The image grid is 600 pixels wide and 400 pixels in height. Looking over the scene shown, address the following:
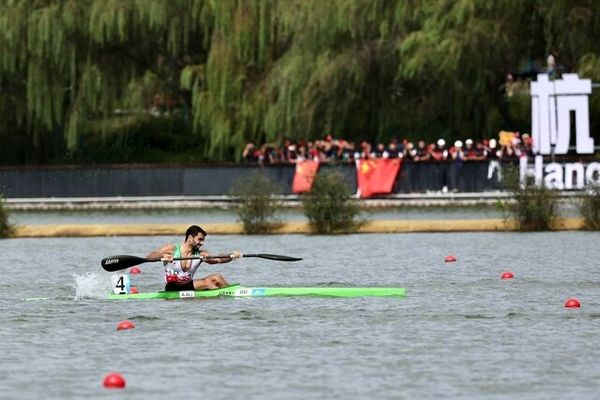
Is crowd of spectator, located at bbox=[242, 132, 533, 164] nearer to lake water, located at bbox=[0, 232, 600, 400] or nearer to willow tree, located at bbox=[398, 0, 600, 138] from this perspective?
willow tree, located at bbox=[398, 0, 600, 138]

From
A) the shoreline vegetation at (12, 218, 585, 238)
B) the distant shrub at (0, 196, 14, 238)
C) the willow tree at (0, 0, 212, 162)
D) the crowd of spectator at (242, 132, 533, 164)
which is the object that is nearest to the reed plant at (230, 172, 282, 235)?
the shoreline vegetation at (12, 218, 585, 238)

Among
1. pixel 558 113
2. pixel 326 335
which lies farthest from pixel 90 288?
pixel 558 113

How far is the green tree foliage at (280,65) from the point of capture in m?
54.2

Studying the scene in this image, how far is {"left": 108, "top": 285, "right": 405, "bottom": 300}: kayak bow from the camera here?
26.1 m

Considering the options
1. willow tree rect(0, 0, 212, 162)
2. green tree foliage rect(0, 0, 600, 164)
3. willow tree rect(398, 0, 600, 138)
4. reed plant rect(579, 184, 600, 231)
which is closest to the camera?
reed plant rect(579, 184, 600, 231)

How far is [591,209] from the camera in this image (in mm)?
39000

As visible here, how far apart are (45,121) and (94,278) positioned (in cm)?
3229

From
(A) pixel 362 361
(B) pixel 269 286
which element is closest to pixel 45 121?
(B) pixel 269 286

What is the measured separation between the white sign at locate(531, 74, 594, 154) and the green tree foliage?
81cm

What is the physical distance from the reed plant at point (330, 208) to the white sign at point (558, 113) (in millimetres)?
13010

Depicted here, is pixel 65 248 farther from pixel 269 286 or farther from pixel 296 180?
pixel 296 180

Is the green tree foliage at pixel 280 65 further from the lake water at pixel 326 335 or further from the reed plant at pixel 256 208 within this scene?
the lake water at pixel 326 335

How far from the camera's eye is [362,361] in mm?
19688

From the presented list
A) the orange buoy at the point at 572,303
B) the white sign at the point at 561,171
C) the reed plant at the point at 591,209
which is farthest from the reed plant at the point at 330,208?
the orange buoy at the point at 572,303
